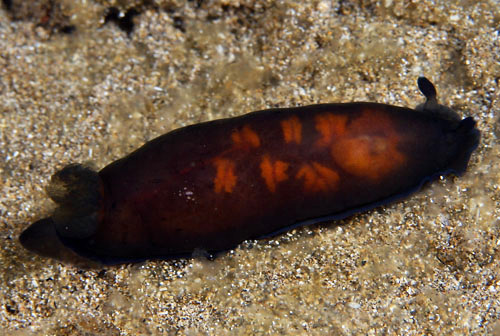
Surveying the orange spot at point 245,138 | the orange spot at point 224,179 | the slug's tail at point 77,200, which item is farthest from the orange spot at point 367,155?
the slug's tail at point 77,200

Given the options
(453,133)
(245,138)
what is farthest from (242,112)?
(453,133)

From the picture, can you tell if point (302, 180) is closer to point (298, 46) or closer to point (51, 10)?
point (298, 46)

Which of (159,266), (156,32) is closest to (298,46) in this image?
(156,32)

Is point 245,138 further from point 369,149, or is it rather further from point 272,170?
point 369,149

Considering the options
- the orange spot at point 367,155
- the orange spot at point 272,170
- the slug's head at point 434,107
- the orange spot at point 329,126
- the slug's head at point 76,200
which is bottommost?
the slug's head at point 76,200

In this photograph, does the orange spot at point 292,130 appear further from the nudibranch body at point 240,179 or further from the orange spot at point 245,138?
the orange spot at point 245,138
